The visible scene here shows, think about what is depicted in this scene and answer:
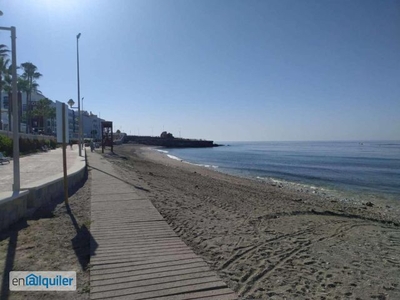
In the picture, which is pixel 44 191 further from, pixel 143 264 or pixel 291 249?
pixel 291 249

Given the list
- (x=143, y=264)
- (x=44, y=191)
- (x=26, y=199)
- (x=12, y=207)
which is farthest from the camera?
(x=44, y=191)

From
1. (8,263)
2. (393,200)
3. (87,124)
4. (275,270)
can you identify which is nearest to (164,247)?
(275,270)

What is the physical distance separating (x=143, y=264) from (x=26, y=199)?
12.4 feet

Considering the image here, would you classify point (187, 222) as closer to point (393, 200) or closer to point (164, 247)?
point (164, 247)

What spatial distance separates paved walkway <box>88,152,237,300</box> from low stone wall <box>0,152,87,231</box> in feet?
4.66

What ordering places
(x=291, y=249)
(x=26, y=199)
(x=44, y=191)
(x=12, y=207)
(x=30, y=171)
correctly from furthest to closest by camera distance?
(x=30, y=171) < (x=44, y=191) < (x=26, y=199) < (x=12, y=207) < (x=291, y=249)

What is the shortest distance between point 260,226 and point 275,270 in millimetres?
2478

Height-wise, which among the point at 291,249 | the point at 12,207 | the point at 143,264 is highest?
the point at 12,207

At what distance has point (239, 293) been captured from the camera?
10.8 feet

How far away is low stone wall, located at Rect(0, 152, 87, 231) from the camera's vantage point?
16.6ft

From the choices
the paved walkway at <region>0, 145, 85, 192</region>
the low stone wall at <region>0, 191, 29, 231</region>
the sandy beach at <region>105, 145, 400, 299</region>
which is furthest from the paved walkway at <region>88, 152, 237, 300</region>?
the paved walkway at <region>0, 145, 85, 192</region>

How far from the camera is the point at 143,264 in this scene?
12.0 ft

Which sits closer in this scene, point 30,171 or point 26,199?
point 26,199

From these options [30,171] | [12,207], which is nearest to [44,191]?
[12,207]
